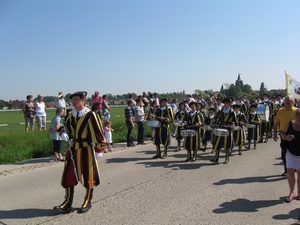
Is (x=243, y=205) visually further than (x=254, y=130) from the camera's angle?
No

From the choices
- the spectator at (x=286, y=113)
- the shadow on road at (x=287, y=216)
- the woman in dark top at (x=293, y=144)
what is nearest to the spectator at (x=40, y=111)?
the spectator at (x=286, y=113)

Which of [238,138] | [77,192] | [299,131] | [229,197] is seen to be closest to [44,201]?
[77,192]

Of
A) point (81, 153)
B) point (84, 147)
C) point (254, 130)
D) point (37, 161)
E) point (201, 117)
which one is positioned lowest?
point (37, 161)

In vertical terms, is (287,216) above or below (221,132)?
below

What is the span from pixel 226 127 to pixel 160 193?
4.33m

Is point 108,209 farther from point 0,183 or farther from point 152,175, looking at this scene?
point 0,183

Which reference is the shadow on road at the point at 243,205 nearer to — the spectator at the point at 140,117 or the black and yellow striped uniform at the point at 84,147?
the black and yellow striped uniform at the point at 84,147

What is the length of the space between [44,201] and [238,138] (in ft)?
25.2

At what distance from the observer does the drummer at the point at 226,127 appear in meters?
10.3

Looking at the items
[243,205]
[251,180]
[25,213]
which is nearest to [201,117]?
[251,180]

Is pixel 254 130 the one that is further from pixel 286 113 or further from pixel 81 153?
pixel 81 153

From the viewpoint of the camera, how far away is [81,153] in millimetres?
5855

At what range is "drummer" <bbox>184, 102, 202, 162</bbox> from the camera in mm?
10500

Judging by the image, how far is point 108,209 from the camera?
234 inches
